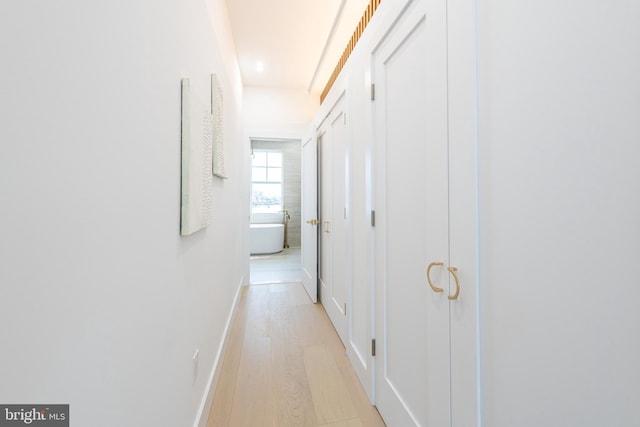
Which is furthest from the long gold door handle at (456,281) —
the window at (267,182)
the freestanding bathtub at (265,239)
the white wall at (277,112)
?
the window at (267,182)

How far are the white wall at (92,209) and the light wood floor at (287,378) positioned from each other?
2.27 ft

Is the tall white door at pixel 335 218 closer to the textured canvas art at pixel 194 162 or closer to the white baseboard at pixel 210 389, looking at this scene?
the white baseboard at pixel 210 389

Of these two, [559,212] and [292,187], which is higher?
[292,187]

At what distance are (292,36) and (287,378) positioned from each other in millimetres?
3086

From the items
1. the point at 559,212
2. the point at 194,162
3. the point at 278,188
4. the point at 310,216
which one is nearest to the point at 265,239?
the point at 278,188

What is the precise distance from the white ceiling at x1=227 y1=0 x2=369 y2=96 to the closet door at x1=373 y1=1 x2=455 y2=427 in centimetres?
123

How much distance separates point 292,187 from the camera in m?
7.22

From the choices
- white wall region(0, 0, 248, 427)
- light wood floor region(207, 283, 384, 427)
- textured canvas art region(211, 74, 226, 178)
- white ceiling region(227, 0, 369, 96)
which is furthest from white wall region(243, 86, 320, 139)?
white wall region(0, 0, 248, 427)

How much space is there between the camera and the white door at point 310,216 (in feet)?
10.8

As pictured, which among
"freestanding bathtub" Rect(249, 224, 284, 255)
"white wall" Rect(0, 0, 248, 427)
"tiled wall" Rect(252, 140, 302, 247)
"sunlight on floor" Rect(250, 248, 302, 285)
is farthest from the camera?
"tiled wall" Rect(252, 140, 302, 247)

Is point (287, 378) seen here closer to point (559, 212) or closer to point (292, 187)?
point (559, 212)

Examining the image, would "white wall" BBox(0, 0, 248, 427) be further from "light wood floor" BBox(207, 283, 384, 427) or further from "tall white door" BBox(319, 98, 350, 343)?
"tall white door" BBox(319, 98, 350, 343)

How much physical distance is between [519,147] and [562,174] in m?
0.14

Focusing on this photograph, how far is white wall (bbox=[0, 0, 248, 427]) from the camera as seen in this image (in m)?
0.38
